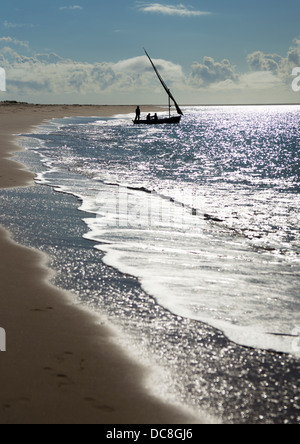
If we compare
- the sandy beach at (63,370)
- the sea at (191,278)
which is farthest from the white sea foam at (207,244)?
the sandy beach at (63,370)

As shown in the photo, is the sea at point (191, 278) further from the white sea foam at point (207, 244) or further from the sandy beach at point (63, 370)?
the sandy beach at point (63, 370)

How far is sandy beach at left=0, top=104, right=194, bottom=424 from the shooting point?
3.46 m

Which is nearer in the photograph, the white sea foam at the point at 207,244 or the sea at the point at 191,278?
the sea at the point at 191,278

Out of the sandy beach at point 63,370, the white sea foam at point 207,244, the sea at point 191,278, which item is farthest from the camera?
the white sea foam at point 207,244

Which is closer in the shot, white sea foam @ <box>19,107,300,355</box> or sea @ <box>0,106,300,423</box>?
sea @ <box>0,106,300,423</box>

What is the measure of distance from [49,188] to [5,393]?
10.9m

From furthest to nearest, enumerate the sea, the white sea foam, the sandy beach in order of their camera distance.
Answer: the white sea foam < the sea < the sandy beach

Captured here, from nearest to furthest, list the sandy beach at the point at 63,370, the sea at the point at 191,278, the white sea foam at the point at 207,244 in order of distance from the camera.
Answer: the sandy beach at the point at 63,370 < the sea at the point at 191,278 < the white sea foam at the point at 207,244

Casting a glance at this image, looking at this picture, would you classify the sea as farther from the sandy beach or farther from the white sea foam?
the sandy beach

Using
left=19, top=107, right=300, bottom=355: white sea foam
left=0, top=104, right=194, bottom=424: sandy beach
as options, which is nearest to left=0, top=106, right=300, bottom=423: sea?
left=19, top=107, right=300, bottom=355: white sea foam

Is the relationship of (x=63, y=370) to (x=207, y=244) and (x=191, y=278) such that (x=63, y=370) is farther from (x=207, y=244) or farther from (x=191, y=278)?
(x=207, y=244)

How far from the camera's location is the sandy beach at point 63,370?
11.4ft

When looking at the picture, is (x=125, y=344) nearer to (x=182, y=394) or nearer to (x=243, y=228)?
(x=182, y=394)

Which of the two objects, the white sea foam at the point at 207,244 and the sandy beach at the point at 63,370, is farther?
the white sea foam at the point at 207,244
